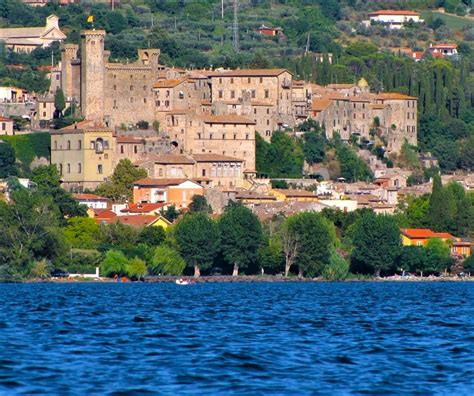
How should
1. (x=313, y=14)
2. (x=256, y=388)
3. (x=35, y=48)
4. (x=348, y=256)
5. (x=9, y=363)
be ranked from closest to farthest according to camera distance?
1. (x=256, y=388)
2. (x=9, y=363)
3. (x=348, y=256)
4. (x=35, y=48)
5. (x=313, y=14)

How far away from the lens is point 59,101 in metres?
111

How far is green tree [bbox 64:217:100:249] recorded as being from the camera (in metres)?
91.7

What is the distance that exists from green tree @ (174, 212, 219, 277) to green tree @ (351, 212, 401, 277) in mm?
8051

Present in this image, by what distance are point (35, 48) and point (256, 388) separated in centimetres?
A: 11556

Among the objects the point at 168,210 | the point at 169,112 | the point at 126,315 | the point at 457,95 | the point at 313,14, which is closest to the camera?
the point at 126,315

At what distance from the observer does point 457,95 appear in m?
132

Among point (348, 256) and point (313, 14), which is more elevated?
point (313, 14)

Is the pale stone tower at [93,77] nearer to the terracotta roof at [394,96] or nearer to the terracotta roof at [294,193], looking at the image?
the terracotta roof at [294,193]

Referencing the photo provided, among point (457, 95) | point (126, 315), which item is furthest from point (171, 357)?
point (457, 95)

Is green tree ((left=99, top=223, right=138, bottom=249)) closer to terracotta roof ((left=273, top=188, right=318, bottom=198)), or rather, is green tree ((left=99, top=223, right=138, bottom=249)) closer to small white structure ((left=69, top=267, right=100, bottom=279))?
small white structure ((left=69, top=267, right=100, bottom=279))

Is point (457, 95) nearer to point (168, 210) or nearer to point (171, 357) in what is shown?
point (168, 210)

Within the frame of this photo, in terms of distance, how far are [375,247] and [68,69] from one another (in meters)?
29.2

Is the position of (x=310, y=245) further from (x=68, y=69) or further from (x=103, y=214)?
(x=68, y=69)

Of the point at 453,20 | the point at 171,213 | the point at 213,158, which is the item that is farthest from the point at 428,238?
the point at 453,20
